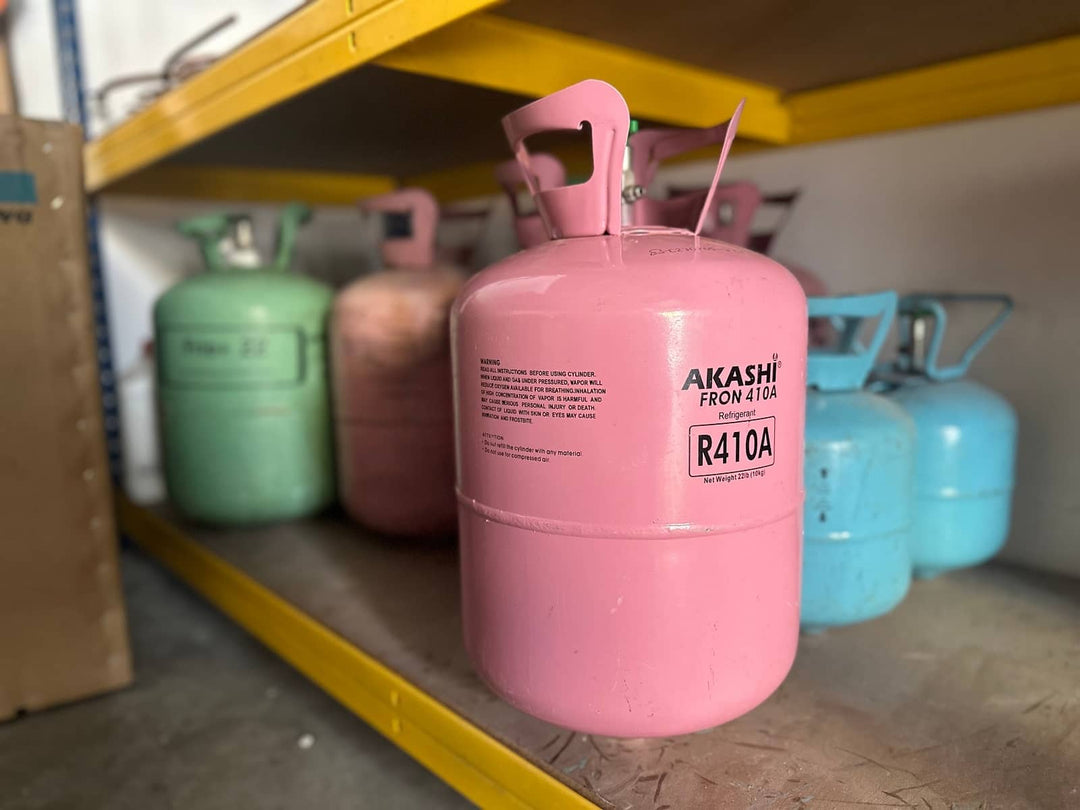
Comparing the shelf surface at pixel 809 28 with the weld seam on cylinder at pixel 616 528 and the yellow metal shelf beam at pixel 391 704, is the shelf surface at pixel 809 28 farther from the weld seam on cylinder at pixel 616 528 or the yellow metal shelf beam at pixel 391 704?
the yellow metal shelf beam at pixel 391 704

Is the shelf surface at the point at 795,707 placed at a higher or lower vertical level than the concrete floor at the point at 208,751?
higher

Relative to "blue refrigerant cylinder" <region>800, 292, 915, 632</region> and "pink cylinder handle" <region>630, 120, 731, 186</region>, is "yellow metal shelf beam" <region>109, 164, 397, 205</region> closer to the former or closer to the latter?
"pink cylinder handle" <region>630, 120, 731, 186</region>

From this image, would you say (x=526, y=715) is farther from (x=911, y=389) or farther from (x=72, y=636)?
(x=72, y=636)

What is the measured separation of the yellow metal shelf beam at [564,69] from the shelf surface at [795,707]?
0.64 meters

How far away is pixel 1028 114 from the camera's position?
1028mm

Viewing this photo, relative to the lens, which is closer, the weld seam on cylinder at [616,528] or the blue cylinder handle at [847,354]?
the weld seam on cylinder at [616,528]

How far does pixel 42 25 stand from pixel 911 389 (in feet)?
7.21

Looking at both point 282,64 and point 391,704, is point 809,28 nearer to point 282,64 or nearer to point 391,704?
point 282,64

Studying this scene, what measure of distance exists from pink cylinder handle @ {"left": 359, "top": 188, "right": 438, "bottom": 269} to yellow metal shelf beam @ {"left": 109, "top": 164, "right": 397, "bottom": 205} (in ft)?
2.47

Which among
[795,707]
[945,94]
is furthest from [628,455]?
[945,94]

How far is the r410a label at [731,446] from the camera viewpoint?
58cm

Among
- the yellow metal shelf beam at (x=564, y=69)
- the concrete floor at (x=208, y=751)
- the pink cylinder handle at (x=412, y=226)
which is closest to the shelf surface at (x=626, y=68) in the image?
the yellow metal shelf beam at (x=564, y=69)

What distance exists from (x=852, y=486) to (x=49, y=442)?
105 centimetres

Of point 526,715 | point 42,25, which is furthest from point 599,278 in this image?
point 42,25
